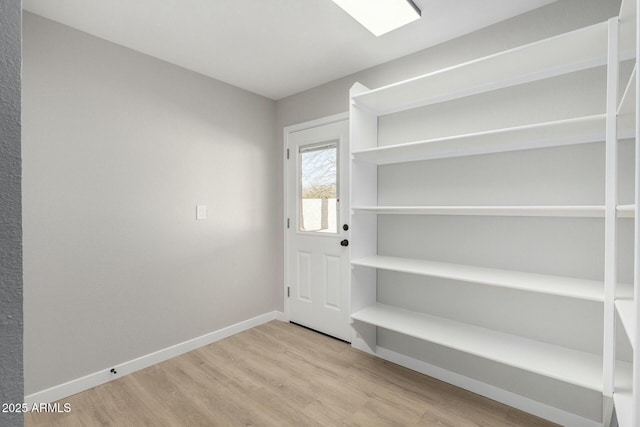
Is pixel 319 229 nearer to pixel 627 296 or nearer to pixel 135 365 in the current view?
pixel 135 365

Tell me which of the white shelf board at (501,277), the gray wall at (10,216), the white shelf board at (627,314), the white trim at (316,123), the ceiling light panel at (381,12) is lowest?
the white shelf board at (501,277)

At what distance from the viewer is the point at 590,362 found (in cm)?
158

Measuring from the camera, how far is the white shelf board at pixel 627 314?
3.05ft

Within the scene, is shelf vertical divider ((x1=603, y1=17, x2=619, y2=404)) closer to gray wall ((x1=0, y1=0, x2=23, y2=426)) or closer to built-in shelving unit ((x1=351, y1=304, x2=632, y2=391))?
built-in shelving unit ((x1=351, y1=304, x2=632, y2=391))

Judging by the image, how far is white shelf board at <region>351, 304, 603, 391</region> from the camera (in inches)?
58.8

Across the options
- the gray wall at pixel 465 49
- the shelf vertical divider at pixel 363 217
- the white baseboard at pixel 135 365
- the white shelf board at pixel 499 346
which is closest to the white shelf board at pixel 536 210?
the shelf vertical divider at pixel 363 217

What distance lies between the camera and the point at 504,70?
179 cm

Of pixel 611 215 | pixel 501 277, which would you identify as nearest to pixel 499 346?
Answer: pixel 501 277

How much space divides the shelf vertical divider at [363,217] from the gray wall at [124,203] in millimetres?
1304

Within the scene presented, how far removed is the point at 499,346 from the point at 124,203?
9.01 feet

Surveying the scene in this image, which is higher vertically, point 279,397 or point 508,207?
point 508,207

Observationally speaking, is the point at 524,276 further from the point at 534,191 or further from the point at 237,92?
the point at 237,92

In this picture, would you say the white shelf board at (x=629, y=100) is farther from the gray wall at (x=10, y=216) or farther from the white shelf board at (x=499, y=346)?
the gray wall at (x=10, y=216)

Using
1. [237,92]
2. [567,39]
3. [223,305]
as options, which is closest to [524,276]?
[567,39]
